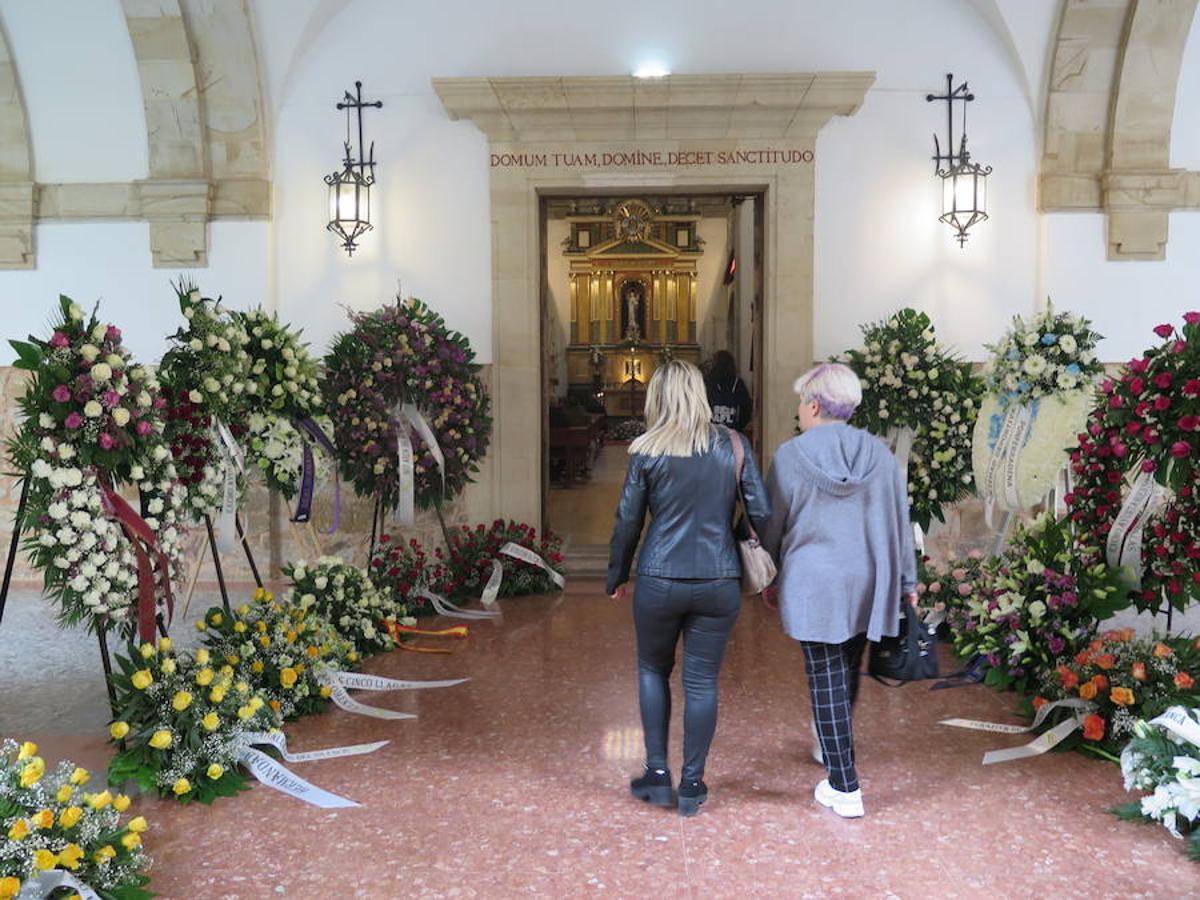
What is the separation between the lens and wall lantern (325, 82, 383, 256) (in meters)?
7.70

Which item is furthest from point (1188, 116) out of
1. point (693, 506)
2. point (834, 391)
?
point (693, 506)

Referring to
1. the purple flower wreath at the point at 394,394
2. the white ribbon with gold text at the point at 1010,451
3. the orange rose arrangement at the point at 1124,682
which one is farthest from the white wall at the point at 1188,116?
the purple flower wreath at the point at 394,394

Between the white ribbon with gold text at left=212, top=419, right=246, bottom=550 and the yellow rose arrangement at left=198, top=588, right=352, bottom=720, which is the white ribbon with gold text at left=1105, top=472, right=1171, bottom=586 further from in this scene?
the white ribbon with gold text at left=212, top=419, right=246, bottom=550

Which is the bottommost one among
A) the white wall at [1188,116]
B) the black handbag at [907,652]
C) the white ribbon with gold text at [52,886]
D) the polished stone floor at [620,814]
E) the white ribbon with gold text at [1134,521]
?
the polished stone floor at [620,814]

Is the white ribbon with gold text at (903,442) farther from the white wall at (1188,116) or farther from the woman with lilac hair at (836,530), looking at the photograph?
the woman with lilac hair at (836,530)

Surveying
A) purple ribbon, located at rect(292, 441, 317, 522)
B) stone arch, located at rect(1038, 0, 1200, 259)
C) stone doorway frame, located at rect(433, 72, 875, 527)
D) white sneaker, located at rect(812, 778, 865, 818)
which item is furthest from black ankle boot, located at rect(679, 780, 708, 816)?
stone arch, located at rect(1038, 0, 1200, 259)

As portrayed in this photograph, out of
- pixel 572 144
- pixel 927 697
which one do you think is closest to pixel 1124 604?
pixel 927 697

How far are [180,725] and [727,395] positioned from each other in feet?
17.9

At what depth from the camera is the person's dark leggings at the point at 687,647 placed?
3561mm

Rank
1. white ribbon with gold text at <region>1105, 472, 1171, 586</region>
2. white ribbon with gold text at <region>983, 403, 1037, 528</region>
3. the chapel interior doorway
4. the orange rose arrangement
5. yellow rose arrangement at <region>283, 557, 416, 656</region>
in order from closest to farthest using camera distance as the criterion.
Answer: the orange rose arrangement
white ribbon with gold text at <region>1105, 472, 1171, 586</region>
white ribbon with gold text at <region>983, 403, 1037, 528</region>
yellow rose arrangement at <region>283, 557, 416, 656</region>
the chapel interior doorway

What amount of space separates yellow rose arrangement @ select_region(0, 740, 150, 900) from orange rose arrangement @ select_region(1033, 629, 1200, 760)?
3568mm

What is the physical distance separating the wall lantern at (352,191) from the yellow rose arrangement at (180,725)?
4212mm

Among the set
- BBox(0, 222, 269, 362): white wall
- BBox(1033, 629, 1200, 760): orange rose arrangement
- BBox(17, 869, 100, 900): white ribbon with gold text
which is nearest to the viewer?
BBox(17, 869, 100, 900): white ribbon with gold text

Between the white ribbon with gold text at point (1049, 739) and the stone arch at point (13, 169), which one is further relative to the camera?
the stone arch at point (13, 169)
